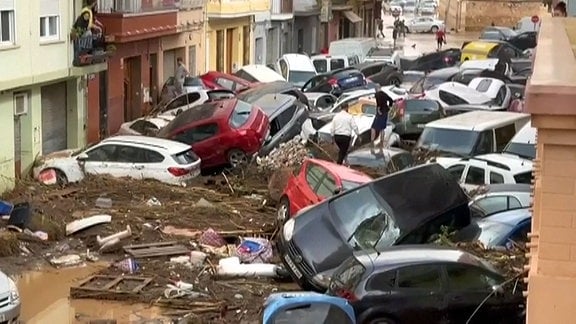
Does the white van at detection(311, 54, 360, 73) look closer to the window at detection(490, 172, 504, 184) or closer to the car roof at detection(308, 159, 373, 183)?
the window at detection(490, 172, 504, 184)

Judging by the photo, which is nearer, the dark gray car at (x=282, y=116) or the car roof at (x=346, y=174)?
the car roof at (x=346, y=174)

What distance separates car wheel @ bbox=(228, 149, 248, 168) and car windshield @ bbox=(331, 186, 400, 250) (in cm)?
863

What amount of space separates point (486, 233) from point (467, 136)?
723 cm

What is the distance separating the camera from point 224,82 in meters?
34.8

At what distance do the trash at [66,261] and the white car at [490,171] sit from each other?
6819mm

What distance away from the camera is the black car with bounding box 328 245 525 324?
12375mm

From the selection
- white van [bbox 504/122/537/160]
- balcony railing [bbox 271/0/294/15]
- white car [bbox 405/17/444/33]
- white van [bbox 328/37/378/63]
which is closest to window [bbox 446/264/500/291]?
white van [bbox 504/122/537/160]

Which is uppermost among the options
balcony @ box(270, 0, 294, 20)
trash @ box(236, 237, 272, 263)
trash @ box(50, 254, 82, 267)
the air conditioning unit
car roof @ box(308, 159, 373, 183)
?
balcony @ box(270, 0, 294, 20)

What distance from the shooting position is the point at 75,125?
27.0 metres

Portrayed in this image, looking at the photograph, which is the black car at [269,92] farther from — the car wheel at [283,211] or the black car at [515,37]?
the black car at [515,37]

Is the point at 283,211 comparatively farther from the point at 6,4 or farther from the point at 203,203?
the point at 6,4

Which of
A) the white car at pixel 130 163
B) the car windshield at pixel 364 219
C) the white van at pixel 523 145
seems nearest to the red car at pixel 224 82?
the white car at pixel 130 163

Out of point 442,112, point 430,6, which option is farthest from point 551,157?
point 430,6

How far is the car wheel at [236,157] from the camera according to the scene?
23805 mm
